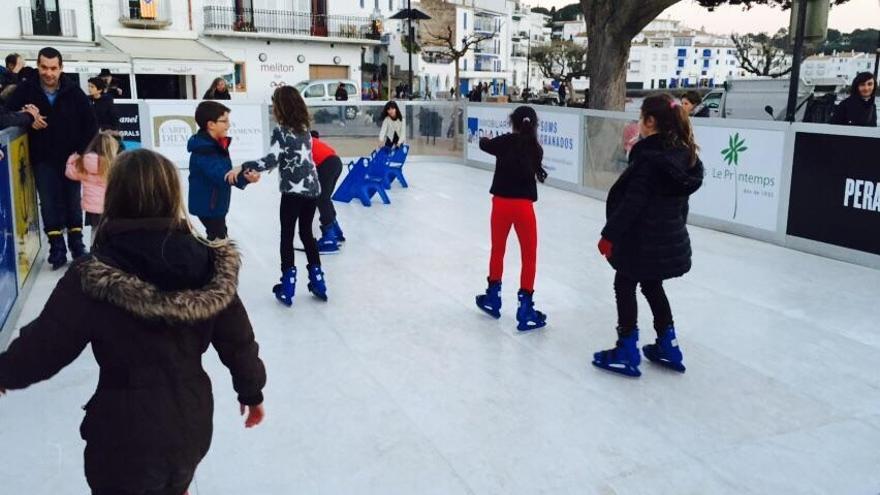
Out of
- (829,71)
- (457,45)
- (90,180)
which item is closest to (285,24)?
(829,71)

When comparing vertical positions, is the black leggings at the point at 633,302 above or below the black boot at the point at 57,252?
above

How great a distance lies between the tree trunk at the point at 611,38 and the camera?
1470 cm

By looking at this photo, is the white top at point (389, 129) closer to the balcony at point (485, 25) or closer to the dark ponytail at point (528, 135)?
the dark ponytail at point (528, 135)

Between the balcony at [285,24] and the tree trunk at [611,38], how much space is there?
21.8 meters

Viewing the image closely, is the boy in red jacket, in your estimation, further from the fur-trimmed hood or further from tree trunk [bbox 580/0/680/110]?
tree trunk [bbox 580/0/680/110]

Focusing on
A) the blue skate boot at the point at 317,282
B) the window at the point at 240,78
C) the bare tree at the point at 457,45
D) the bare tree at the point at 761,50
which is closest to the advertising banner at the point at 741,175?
the blue skate boot at the point at 317,282

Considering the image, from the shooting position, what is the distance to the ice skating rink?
3.39m

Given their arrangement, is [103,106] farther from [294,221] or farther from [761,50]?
[761,50]

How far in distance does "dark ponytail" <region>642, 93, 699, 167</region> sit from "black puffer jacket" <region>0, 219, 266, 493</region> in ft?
9.18

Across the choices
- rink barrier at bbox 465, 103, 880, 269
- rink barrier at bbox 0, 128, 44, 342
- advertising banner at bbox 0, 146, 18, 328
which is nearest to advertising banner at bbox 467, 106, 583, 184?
rink barrier at bbox 465, 103, 880, 269

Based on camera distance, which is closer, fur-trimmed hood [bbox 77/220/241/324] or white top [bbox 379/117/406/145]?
fur-trimmed hood [bbox 77/220/241/324]

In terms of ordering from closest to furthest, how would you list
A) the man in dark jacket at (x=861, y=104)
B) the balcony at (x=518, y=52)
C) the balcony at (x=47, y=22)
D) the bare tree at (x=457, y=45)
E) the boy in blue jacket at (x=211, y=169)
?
the boy in blue jacket at (x=211, y=169), the man in dark jacket at (x=861, y=104), the bare tree at (x=457, y=45), the balcony at (x=47, y=22), the balcony at (x=518, y=52)

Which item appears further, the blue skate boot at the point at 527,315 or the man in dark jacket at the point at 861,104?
the man in dark jacket at the point at 861,104

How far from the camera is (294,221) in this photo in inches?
224
